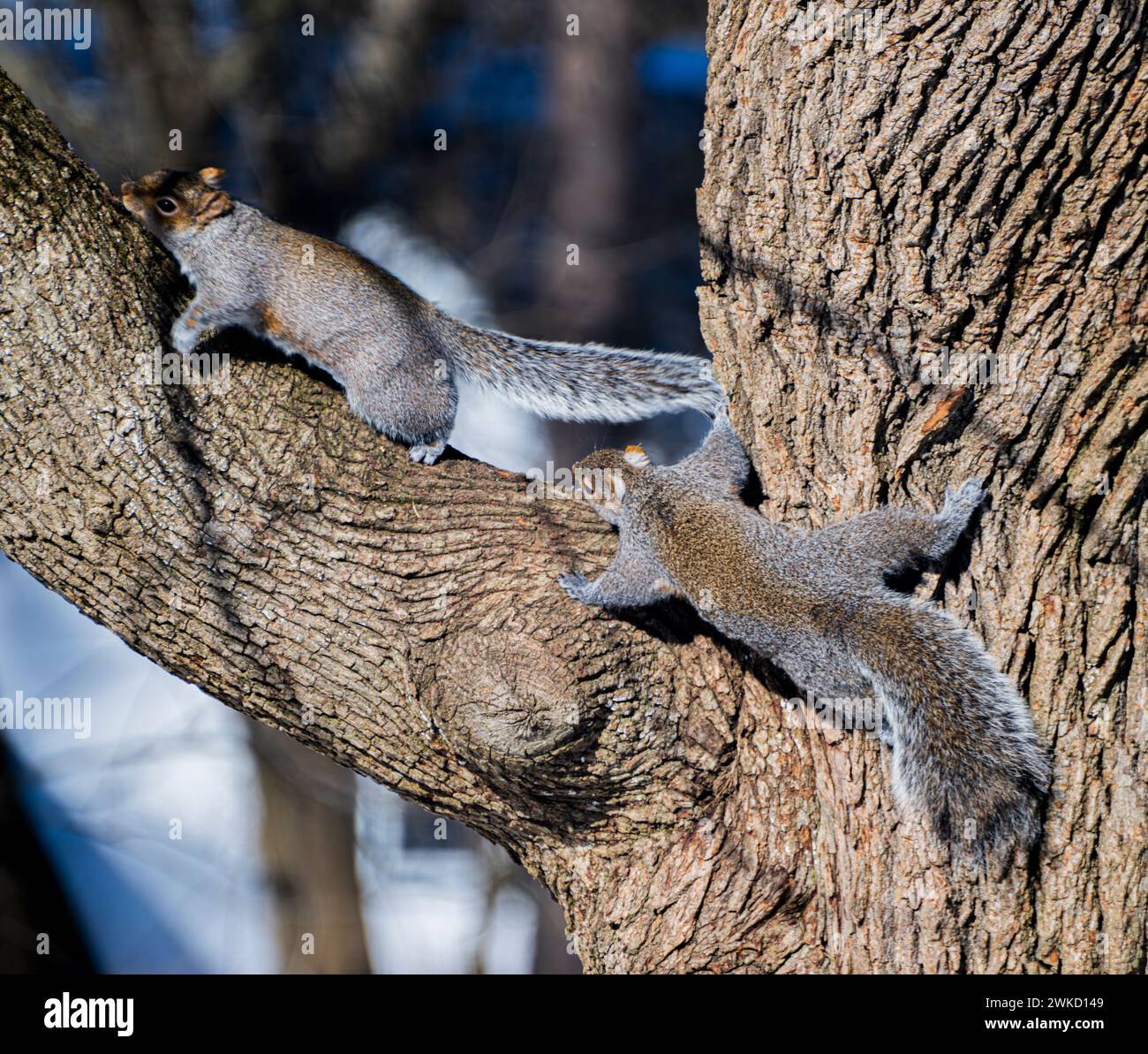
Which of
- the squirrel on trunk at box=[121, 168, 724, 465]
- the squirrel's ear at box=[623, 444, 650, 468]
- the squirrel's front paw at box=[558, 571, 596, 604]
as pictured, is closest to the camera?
the squirrel's front paw at box=[558, 571, 596, 604]

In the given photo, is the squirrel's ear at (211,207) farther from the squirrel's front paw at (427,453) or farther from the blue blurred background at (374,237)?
the blue blurred background at (374,237)

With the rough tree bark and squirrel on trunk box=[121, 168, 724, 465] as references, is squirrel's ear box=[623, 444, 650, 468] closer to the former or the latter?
squirrel on trunk box=[121, 168, 724, 465]

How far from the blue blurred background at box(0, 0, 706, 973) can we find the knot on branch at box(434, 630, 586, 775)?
3471 millimetres

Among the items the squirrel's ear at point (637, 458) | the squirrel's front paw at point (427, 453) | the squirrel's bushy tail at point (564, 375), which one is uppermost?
the squirrel's bushy tail at point (564, 375)

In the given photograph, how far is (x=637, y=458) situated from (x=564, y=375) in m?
0.33

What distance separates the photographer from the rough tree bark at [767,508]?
189 centimetres

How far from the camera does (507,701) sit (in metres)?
2.08

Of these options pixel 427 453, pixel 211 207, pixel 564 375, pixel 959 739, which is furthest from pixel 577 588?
pixel 211 207

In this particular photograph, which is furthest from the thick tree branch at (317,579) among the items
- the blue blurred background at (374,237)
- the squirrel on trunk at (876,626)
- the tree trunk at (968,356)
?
the blue blurred background at (374,237)

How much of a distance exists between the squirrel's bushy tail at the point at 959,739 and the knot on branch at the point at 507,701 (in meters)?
0.67

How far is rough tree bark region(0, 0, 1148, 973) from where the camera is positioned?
1.89 metres

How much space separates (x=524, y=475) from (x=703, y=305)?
0.62 meters

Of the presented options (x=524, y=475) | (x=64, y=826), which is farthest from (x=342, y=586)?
(x=64, y=826)

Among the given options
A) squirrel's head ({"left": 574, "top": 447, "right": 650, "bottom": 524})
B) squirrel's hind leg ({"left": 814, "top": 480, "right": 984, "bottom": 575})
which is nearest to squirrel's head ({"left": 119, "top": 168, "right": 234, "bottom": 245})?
squirrel's head ({"left": 574, "top": 447, "right": 650, "bottom": 524})
